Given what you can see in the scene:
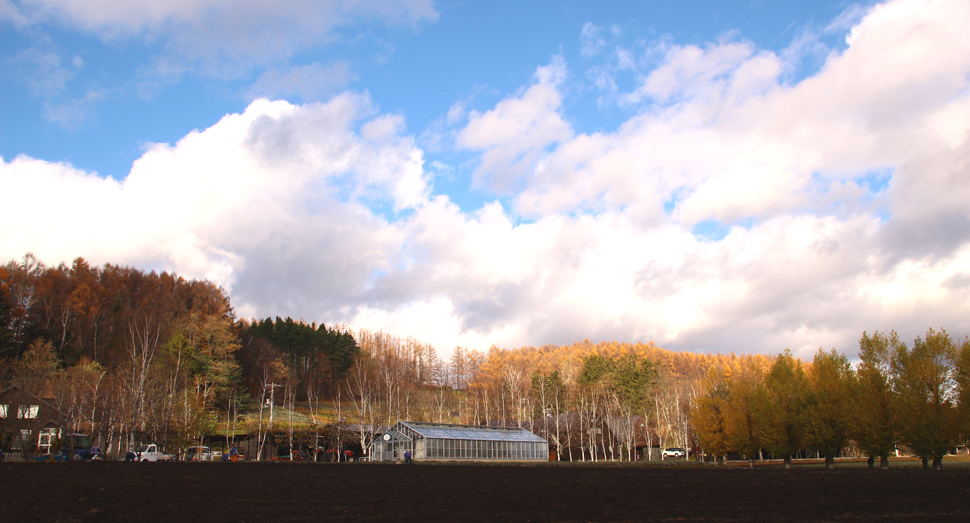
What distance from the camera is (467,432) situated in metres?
69.8

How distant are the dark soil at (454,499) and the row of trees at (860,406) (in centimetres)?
1868


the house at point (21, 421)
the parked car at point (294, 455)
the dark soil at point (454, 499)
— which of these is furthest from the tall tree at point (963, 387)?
the house at point (21, 421)

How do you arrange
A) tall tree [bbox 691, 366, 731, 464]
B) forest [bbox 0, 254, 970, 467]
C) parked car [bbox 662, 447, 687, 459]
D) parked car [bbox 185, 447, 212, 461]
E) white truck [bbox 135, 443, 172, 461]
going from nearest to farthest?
forest [bbox 0, 254, 970, 467] < white truck [bbox 135, 443, 172, 461] < parked car [bbox 185, 447, 212, 461] < tall tree [bbox 691, 366, 731, 464] < parked car [bbox 662, 447, 687, 459]

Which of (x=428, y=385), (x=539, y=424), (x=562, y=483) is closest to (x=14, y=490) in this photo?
(x=562, y=483)

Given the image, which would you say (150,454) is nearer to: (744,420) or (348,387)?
(348,387)

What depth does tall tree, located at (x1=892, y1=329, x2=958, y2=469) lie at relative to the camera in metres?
45.0

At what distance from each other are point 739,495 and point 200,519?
66.2 feet

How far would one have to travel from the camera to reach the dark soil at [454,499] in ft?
57.1

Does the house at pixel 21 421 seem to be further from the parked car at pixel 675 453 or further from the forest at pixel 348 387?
the parked car at pixel 675 453

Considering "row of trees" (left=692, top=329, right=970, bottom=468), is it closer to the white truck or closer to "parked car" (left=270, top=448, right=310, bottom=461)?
"parked car" (left=270, top=448, right=310, bottom=461)

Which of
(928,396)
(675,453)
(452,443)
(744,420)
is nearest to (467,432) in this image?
(452,443)

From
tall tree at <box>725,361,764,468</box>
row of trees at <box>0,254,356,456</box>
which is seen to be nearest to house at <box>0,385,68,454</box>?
row of trees at <box>0,254,356,456</box>

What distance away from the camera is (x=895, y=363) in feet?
166

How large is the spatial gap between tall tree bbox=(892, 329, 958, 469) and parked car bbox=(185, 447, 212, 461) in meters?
64.9
